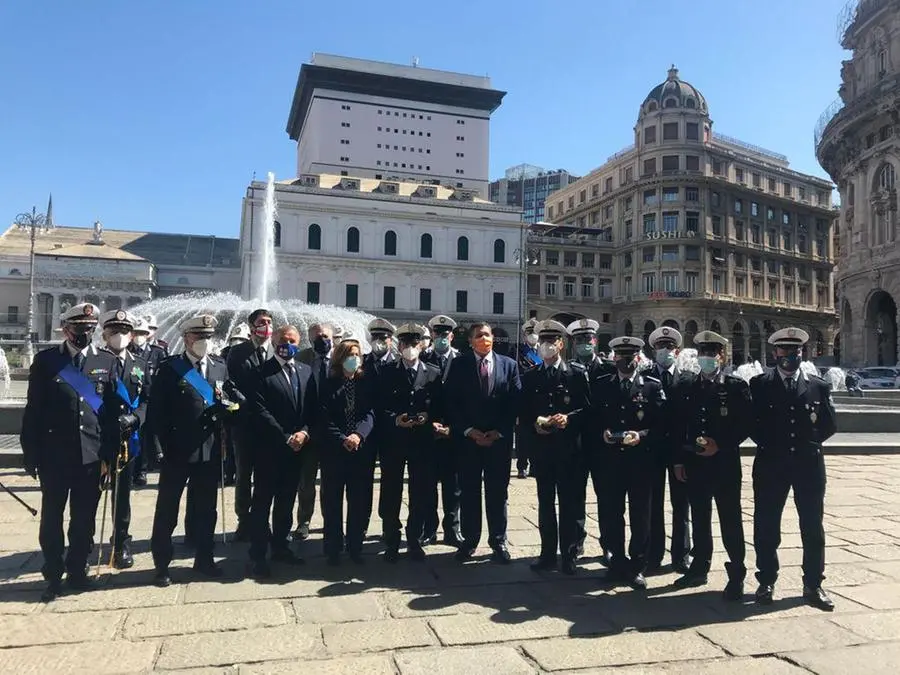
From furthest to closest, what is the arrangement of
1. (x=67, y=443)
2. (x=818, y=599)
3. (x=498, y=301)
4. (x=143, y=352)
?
(x=498, y=301) < (x=143, y=352) < (x=67, y=443) < (x=818, y=599)

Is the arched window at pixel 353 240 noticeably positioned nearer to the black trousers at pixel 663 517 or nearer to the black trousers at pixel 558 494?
the black trousers at pixel 558 494

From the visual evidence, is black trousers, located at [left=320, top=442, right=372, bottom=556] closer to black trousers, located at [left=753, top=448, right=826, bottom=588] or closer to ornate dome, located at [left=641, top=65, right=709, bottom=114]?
black trousers, located at [left=753, top=448, right=826, bottom=588]

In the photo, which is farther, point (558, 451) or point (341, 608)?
point (558, 451)

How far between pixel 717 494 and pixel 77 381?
4708 mm

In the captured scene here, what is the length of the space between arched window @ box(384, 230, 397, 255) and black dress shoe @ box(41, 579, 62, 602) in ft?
169

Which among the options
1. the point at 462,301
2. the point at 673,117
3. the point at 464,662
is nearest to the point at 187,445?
the point at 464,662

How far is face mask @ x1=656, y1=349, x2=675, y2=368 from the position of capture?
530cm

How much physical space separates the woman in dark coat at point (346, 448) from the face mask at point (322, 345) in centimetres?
105

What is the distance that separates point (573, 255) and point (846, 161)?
2722 centimetres

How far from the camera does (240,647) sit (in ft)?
12.0

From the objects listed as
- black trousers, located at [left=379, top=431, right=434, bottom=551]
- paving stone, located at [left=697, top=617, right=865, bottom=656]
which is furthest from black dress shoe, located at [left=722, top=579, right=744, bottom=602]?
black trousers, located at [left=379, top=431, right=434, bottom=551]

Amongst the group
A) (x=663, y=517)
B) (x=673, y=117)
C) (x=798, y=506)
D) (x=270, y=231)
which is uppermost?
(x=673, y=117)

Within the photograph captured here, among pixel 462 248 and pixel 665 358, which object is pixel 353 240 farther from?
pixel 665 358

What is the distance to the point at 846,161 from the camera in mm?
41656
